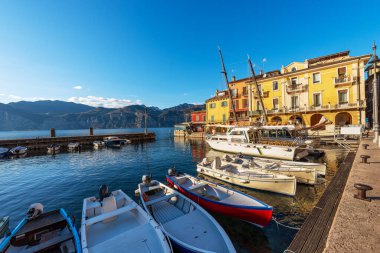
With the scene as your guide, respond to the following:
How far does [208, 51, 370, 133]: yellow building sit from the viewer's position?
2716 centimetres

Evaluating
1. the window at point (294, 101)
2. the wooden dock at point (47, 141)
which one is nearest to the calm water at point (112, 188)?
the window at point (294, 101)

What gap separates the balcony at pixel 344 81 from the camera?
2727 cm

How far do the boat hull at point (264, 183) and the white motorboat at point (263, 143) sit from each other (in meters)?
8.98

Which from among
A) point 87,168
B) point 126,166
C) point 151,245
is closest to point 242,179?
point 151,245

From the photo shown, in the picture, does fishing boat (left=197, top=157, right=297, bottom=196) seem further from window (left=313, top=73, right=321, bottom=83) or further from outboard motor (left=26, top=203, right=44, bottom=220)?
window (left=313, top=73, right=321, bottom=83)

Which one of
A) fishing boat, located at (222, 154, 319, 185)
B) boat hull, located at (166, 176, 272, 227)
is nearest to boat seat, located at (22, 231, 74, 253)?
boat hull, located at (166, 176, 272, 227)

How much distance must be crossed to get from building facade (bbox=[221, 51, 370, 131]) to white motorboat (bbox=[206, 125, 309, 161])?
6.15 m

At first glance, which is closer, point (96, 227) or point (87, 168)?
point (96, 227)

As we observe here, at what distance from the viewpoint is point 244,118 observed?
132 ft

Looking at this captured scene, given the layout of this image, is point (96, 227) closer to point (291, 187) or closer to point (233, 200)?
point (233, 200)

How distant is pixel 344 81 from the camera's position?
91.5 ft

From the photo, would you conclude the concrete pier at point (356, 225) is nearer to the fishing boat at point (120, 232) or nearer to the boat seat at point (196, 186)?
the fishing boat at point (120, 232)

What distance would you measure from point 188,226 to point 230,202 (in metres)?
2.64

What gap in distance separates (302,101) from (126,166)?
34.8m
